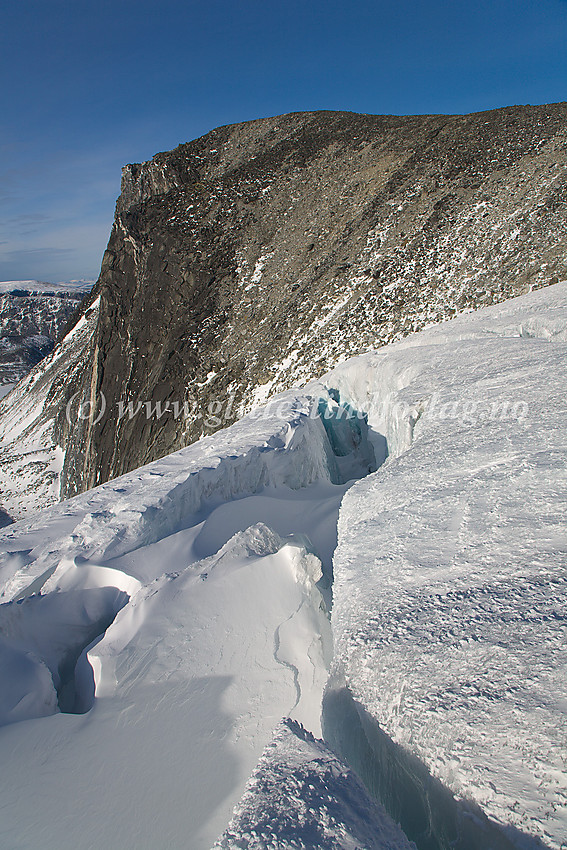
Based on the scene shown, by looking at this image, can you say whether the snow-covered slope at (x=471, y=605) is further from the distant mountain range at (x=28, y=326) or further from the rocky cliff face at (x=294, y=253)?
the distant mountain range at (x=28, y=326)

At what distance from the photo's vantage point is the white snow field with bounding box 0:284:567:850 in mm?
1636

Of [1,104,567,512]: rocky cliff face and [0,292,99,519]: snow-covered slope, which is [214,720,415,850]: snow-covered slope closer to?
[1,104,567,512]: rocky cliff face

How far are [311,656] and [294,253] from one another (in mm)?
21838

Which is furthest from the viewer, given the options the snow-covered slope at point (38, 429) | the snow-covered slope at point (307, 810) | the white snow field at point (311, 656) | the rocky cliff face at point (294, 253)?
the snow-covered slope at point (38, 429)

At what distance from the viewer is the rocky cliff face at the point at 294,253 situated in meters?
17.2

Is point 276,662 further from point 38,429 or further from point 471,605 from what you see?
point 38,429

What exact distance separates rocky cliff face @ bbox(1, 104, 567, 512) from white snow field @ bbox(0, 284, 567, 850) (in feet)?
41.6

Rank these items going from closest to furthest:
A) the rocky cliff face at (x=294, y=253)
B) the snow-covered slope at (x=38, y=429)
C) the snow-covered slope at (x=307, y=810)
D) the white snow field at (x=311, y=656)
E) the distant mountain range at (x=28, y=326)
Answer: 1. the snow-covered slope at (x=307, y=810)
2. the white snow field at (x=311, y=656)
3. the rocky cliff face at (x=294, y=253)
4. the snow-covered slope at (x=38, y=429)
5. the distant mountain range at (x=28, y=326)

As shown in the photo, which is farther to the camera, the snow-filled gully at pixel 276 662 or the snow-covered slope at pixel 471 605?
the snow-filled gully at pixel 276 662

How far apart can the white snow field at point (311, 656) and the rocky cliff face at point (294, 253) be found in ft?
41.6

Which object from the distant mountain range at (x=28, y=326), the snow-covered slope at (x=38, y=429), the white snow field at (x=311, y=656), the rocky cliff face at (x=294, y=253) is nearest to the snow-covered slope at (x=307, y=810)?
the white snow field at (x=311, y=656)

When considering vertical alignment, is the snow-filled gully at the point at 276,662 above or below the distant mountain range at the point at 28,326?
below

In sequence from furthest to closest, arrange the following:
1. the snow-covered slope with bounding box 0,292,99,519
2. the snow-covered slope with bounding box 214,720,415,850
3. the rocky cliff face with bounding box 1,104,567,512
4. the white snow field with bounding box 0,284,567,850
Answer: the snow-covered slope with bounding box 0,292,99,519 → the rocky cliff face with bounding box 1,104,567,512 → the white snow field with bounding box 0,284,567,850 → the snow-covered slope with bounding box 214,720,415,850

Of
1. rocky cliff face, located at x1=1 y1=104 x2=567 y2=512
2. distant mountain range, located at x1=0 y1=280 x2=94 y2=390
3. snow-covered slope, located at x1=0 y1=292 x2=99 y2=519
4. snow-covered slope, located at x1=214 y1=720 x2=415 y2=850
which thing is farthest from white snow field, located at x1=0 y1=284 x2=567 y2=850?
distant mountain range, located at x1=0 y1=280 x2=94 y2=390
